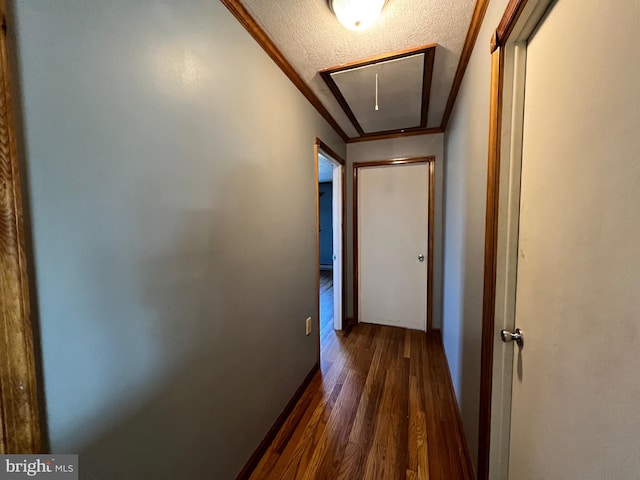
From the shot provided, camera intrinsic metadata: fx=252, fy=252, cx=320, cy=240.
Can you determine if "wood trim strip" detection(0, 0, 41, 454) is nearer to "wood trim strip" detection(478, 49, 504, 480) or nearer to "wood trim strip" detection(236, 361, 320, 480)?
"wood trim strip" detection(236, 361, 320, 480)

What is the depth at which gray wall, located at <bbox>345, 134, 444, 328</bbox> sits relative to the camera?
276cm

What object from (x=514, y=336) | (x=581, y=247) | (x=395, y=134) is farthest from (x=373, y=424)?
(x=395, y=134)

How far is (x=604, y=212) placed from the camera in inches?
20.6

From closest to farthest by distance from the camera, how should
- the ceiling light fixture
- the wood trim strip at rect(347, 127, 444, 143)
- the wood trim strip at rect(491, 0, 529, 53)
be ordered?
the wood trim strip at rect(491, 0, 529, 53) < the ceiling light fixture < the wood trim strip at rect(347, 127, 444, 143)

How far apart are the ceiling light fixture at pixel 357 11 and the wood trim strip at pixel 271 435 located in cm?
225

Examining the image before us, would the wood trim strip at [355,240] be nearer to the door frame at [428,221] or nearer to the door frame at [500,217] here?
the door frame at [428,221]

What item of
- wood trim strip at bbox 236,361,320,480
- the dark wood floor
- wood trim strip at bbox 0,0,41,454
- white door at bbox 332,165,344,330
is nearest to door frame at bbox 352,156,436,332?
white door at bbox 332,165,344,330

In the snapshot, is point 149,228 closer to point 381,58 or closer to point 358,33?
point 358,33

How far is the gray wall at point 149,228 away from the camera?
61 cm

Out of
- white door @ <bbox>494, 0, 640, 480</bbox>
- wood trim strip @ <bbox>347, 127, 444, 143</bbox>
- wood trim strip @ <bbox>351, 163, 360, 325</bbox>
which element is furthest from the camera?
wood trim strip @ <bbox>351, 163, 360, 325</bbox>

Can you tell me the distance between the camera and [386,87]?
1.86m

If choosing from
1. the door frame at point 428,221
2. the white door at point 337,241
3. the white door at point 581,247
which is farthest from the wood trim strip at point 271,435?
the door frame at point 428,221

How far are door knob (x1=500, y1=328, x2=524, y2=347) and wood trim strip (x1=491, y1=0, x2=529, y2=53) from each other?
1.05m

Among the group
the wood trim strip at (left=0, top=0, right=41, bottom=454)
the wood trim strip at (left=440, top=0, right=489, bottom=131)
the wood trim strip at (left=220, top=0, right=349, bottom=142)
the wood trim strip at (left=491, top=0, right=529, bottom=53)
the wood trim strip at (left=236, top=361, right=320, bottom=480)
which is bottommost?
the wood trim strip at (left=236, top=361, right=320, bottom=480)
